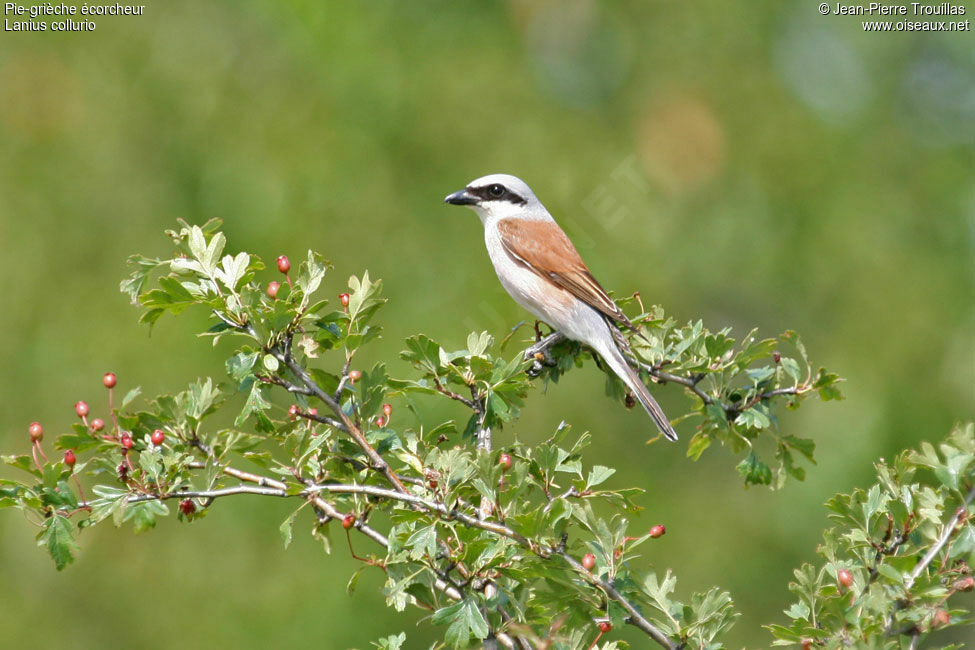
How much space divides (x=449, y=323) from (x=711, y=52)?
4.22 m

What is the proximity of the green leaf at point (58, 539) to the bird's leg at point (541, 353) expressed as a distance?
5.23 ft

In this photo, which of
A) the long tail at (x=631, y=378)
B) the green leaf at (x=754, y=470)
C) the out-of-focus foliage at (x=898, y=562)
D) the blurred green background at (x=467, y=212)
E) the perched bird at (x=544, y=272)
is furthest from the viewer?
the blurred green background at (x=467, y=212)

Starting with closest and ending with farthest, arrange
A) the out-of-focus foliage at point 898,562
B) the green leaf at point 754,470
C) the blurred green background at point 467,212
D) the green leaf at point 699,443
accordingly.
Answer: the out-of-focus foliage at point 898,562
the green leaf at point 754,470
the green leaf at point 699,443
the blurred green background at point 467,212

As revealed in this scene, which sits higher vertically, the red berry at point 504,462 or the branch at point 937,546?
the red berry at point 504,462

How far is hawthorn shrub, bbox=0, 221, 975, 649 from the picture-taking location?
2.23 meters

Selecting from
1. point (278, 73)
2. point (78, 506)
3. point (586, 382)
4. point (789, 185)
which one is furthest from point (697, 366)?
point (789, 185)

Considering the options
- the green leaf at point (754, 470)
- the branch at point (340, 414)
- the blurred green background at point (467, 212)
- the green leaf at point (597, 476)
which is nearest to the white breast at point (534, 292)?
the blurred green background at point (467, 212)

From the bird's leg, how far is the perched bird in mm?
75

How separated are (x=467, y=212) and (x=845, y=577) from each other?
5.65 meters

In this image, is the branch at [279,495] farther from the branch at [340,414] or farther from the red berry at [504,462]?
the red berry at [504,462]

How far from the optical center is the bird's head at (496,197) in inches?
206

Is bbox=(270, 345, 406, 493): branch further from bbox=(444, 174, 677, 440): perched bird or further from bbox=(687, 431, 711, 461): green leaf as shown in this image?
bbox=(444, 174, 677, 440): perched bird

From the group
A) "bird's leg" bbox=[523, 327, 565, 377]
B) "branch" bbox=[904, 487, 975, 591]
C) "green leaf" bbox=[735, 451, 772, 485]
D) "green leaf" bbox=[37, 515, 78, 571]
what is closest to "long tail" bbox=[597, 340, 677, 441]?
"bird's leg" bbox=[523, 327, 565, 377]

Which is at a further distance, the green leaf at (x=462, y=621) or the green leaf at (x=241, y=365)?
the green leaf at (x=241, y=365)
